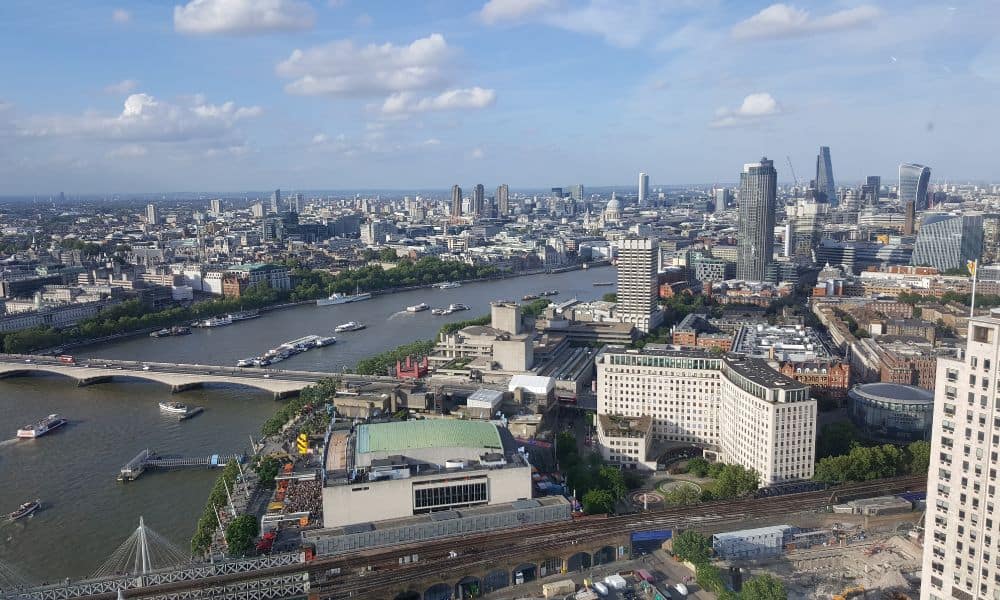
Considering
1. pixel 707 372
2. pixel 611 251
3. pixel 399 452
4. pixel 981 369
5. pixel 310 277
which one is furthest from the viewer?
pixel 611 251

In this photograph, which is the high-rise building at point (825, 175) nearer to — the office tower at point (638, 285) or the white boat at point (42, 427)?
the office tower at point (638, 285)

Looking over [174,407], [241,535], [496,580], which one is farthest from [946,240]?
[241,535]

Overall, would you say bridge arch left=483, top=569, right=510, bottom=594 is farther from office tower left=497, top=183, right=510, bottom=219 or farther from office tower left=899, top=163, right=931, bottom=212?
office tower left=497, top=183, right=510, bottom=219

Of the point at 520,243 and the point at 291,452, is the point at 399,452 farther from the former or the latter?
the point at 520,243

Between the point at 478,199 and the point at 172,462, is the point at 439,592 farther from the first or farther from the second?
the point at 478,199

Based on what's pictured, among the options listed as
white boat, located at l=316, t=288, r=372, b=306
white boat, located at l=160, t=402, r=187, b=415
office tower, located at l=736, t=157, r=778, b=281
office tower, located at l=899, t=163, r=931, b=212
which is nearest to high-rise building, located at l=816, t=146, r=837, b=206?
office tower, located at l=899, t=163, r=931, b=212

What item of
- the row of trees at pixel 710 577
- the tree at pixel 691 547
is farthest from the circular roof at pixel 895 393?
the tree at pixel 691 547

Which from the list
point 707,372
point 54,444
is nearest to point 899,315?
point 707,372
